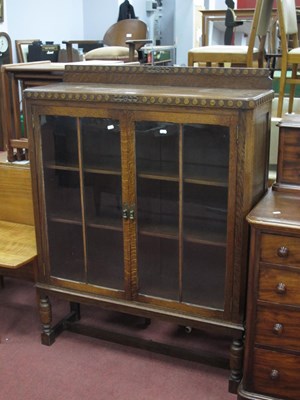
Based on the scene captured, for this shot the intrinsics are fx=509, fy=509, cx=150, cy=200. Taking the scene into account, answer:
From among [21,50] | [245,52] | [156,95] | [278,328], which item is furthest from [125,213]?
[21,50]

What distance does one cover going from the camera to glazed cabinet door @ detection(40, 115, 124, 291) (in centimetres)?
206

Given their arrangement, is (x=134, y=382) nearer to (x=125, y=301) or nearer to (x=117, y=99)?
(x=125, y=301)

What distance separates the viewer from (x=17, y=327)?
253cm

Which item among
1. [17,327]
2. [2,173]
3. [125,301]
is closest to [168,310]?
[125,301]

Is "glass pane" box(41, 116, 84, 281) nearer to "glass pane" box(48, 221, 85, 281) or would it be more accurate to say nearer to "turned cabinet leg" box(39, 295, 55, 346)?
"glass pane" box(48, 221, 85, 281)

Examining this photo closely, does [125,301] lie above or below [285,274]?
below

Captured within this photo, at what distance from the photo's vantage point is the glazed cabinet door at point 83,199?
2057 mm

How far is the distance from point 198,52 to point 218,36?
4243mm

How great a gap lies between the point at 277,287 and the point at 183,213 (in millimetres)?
455

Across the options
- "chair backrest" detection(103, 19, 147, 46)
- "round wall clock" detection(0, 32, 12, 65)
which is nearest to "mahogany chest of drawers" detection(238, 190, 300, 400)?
"round wall clock" detection(0, 32, 12, 65)

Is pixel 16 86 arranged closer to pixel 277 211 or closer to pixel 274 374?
pixel 277 211

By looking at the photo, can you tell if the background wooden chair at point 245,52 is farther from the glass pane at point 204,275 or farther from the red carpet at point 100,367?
the red carpet at point 100,367

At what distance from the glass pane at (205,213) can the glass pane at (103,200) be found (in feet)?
0.94

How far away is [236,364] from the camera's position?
202 centimetres
